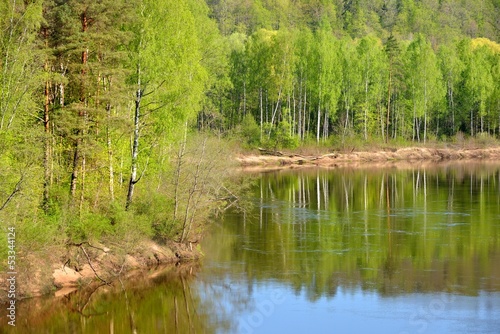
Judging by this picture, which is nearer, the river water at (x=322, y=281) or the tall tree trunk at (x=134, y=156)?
the river water at (x=322, y=281)

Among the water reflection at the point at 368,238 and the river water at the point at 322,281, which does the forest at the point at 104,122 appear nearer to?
the river water at the point at 322,281

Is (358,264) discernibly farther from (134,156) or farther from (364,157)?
(364,157)

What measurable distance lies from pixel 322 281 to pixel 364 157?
158 ft

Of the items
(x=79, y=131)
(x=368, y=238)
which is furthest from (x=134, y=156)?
(x=368, y=238)

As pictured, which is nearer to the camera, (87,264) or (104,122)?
(87,264)

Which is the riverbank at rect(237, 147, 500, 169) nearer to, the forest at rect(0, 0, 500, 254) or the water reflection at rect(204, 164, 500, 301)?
the water reflection at rect(204, 164, 500, 301)

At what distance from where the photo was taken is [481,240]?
30.2 metres

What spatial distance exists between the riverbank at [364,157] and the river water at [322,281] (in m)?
26.2

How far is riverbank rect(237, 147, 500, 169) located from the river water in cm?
2621

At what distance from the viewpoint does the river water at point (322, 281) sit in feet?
66.9

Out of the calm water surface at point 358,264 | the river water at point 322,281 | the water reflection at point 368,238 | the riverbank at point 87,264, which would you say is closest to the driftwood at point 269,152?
the water reflection at point 368,238

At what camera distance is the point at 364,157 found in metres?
71.2

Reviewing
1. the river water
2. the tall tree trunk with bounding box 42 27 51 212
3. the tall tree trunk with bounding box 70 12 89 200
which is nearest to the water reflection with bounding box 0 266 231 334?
the river water

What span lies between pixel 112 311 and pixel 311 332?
20.2 feet
